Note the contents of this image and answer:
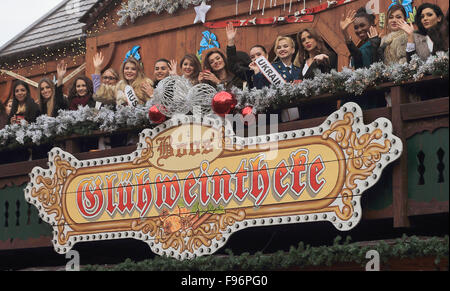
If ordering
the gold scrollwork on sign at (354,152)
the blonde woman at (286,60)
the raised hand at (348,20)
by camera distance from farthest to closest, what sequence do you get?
the blonde woman at (286,60) → the raised hand at (348,20) → the gold scrollwork on sign at (354,152)

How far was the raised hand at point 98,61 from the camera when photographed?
16516 millimetres

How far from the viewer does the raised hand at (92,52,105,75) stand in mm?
16516

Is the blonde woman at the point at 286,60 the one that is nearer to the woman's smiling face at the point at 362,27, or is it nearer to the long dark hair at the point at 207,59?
the long dark hair at the point at 207,59

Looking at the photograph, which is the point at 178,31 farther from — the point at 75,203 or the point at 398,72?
the point at 398,72

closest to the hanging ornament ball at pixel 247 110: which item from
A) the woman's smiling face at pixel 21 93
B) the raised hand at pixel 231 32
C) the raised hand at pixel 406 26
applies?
the raised hand at pixel 231 32

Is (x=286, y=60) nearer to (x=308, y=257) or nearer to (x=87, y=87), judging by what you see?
(x=308, y=257)

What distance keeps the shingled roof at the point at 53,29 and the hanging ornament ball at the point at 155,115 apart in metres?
4.10

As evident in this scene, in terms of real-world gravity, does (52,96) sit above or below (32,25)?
below

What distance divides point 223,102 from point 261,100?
54 cm

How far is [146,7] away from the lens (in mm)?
16188

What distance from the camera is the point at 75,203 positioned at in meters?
15.6

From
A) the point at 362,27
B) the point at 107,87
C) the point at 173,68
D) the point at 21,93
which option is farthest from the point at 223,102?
the point at 21,93

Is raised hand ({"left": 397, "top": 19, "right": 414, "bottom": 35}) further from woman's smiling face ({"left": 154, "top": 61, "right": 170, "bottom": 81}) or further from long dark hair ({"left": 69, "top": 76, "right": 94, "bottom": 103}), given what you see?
long dark hair ({"left": 69, "top": 76, "right": 94, "bottom": 103})

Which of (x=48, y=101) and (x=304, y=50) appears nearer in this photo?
(x=304, y=50)
